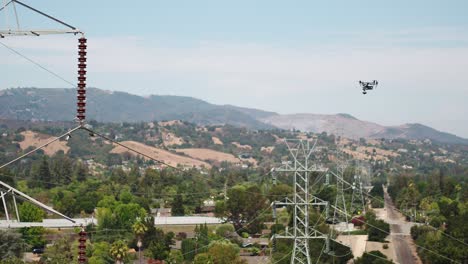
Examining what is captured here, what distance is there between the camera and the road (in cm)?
8562

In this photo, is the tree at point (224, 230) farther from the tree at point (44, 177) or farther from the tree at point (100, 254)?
the tree at point (44, 177)

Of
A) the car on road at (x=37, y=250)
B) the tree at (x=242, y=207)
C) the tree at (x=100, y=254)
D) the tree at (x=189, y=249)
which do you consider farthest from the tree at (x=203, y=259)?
the tree at (x=242, y=207)

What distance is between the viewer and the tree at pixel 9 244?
75.0 metres

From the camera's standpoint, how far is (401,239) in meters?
102

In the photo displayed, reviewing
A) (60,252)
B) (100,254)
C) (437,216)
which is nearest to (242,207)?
(437,216)

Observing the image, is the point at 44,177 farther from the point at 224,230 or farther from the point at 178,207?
the point at 224,230

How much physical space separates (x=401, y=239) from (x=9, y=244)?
44797 mm

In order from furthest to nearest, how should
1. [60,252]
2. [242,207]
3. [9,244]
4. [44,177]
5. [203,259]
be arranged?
[44,177], [242,207], [60,252], [9,244], [203,259]

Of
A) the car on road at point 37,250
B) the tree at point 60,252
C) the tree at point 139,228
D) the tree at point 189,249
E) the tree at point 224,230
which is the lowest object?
the car on road at point 37,250

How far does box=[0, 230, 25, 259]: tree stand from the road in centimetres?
3311

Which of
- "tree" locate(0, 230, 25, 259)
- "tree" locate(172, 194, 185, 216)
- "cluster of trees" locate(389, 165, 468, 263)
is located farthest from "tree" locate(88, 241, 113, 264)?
"tree" locate(172, 194, 185, 216)

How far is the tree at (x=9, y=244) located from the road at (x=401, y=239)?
33.1 metres

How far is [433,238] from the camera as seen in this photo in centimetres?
8225

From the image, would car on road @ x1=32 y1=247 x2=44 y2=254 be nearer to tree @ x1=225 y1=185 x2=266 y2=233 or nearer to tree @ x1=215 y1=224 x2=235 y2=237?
tree @ x1=215 y1=224 x2=235 y2=237
